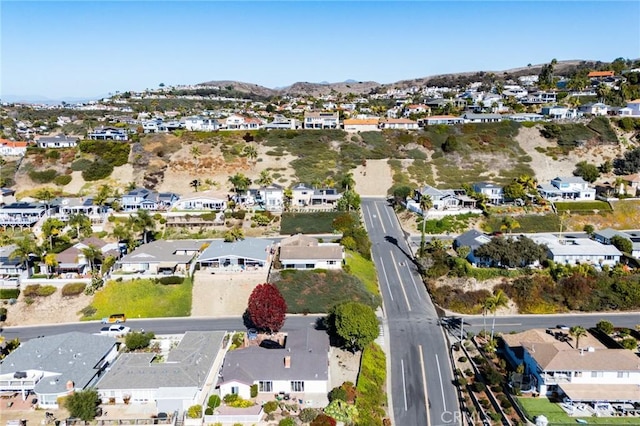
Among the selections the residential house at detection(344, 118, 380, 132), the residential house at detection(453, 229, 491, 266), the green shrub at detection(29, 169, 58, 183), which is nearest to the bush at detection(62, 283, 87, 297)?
the green shrub at detection(29, 169, 58, 183)

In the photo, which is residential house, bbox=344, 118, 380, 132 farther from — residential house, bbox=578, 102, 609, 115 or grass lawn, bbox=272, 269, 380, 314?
grass lawn, bbox=272, 269, 380, 314

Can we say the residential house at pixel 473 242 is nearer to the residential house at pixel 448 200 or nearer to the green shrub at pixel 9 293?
the residential house at pixel 448 200

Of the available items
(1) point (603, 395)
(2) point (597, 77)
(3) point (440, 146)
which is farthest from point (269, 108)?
(1) point (603, 395)

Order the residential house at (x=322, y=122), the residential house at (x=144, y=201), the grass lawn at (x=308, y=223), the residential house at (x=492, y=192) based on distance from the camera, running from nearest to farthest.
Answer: the grass lawn at (x=308, y=223)
the residential house at (x=492, y=192)
the residential house at (x=144, y=201)
the residential house at (x=322, y=122)

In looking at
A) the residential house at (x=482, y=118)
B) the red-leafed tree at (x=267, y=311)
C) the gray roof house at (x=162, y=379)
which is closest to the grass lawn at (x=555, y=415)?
the red-leafed tree at (x=267, y=311)

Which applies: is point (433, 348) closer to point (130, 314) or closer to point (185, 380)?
point (185, 380)
